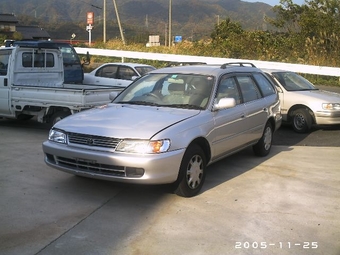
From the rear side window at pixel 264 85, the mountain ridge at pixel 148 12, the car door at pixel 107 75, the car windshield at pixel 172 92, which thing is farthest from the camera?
the mountain ridge at pixel 148 12

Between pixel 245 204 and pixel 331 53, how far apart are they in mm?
18702

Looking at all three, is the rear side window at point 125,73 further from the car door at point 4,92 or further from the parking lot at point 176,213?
the parking lot at point 176,213

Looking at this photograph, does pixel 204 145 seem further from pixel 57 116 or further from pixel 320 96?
pixel 320 96

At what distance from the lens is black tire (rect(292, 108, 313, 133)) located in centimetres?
1003

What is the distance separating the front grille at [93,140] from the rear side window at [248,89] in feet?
8.68

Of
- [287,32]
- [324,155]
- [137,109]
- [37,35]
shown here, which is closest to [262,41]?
[287,32]

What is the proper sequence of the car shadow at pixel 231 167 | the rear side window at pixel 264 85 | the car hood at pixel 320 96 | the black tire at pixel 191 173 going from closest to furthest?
1. the black tire at pixel 191 173
2. the car shadow at pixel 231 167
3. the rear side window at pixel 264 85
4. the car hood at pixel 320 96

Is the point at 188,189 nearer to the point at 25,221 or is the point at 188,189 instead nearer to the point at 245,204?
the point at 245,204

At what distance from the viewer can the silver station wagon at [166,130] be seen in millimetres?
5008

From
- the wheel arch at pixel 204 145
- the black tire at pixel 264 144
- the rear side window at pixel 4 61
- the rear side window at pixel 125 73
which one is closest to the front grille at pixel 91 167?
the wheel arch at pixel 204 145

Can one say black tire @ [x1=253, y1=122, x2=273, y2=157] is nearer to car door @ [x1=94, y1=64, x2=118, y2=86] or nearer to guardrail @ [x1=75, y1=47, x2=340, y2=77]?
car door @ [x1=94, y1=64, x2=118, y2=86]

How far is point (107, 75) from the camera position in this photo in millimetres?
14039

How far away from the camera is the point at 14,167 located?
6.71 meters

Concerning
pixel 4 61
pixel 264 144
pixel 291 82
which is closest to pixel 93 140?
pixel 264 144
